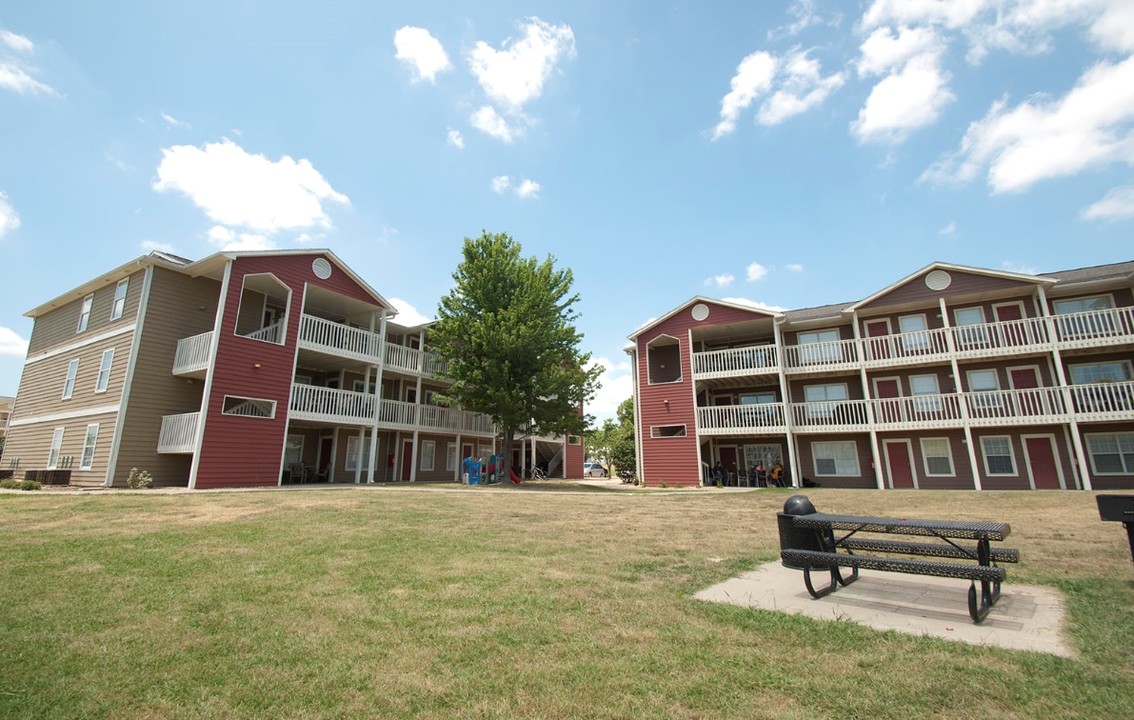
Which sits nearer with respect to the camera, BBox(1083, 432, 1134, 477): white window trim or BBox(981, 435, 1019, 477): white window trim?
BBox(1083, 432, 1134, 477): white window trim

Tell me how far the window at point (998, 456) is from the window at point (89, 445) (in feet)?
109

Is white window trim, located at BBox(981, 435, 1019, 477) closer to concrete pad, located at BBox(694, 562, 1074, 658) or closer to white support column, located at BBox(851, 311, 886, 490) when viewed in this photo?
white support column, located at BBox(851, 311, 886, 490)

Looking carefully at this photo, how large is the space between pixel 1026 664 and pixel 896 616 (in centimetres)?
114

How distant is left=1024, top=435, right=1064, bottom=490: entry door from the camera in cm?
1925

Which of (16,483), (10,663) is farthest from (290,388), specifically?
(10,663)

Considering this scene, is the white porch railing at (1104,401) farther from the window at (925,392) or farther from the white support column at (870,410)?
the white support column at (870,410)

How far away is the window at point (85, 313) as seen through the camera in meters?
20.8

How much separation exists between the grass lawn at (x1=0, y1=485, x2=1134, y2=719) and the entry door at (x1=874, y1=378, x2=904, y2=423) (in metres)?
14.5

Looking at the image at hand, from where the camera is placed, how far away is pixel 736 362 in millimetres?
23859

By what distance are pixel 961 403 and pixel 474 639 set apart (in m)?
22.7

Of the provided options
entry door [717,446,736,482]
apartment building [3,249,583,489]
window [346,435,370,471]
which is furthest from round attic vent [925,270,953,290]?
window [346,435,370,471]

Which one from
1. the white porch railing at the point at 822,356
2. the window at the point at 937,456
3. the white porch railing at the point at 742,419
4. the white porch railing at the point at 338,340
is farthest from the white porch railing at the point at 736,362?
the white porch railing at the point at 338,340

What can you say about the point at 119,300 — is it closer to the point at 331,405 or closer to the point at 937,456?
the point at 331,405

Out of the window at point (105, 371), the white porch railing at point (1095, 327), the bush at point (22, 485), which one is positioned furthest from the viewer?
the window at point (105, 371)
